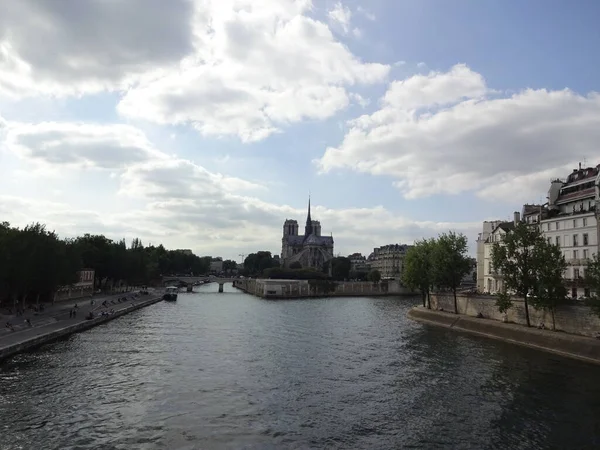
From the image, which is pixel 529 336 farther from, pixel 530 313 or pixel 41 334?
pixel 41 334

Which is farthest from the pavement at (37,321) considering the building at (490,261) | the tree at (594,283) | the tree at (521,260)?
the building at (490,261)

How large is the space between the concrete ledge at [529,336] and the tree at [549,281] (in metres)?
2.86

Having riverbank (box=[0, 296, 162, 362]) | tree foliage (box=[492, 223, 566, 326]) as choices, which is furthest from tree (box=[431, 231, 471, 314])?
riverbank (box=[0, 296, 162, 362])

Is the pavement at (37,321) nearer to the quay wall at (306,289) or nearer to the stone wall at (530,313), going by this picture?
the stone wall at (530,313)

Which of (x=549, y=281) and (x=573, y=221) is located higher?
(x=573, y=221)

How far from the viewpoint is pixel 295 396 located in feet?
96.6

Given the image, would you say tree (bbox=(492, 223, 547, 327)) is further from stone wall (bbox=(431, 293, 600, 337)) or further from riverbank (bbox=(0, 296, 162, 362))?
riverbank (bbox=(0, 296, 162, 362))

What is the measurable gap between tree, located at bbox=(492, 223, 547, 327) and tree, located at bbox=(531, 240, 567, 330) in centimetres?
33

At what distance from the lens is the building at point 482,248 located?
312 ft

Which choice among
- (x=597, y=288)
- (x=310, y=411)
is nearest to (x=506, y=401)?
(x=310, y=411)

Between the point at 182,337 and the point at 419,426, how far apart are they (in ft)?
122

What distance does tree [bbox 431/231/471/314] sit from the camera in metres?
74.2

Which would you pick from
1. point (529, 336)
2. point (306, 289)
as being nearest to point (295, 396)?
point (529, 336)

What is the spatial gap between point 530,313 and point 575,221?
18.8 m
